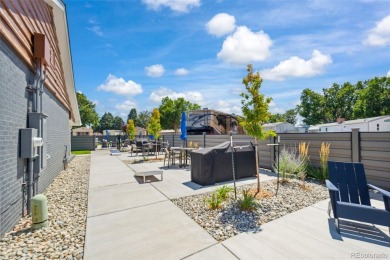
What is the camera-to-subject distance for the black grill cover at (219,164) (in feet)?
19.4

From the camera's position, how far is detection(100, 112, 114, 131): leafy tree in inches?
3858

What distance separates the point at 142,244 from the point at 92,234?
94cm

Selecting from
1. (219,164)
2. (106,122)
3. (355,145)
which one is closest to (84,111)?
(219,164)

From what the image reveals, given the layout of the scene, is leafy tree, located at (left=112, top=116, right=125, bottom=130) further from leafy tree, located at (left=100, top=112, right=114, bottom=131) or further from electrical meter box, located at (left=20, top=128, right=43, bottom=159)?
electrical meter box, located at (left=20, top=128, right=43, bottom=159)

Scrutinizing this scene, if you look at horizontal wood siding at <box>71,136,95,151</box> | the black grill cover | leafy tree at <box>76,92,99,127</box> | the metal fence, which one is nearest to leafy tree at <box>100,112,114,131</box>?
leafy tree at <box>76,92,99,127</box>

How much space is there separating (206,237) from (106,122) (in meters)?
106

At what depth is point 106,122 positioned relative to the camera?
9906 centimetres

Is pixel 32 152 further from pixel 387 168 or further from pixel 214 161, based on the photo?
pixel 387 168

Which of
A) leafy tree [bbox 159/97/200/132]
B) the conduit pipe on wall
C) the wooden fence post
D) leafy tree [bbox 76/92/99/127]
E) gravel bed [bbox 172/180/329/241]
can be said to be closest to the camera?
gravel bed [bbox 172/180/329/241]

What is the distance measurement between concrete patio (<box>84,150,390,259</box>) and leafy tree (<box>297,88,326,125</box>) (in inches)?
1583

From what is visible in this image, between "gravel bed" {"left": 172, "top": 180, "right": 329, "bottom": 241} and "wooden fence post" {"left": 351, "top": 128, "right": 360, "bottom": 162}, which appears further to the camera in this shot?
"wooden fence post" {"left": 351, "top": 128, "right": 360, "bottom": 162}

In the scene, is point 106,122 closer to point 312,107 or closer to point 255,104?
point 312,107

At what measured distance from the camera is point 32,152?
3.75m

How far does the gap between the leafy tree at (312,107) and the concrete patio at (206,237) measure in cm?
4021
